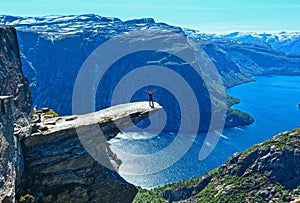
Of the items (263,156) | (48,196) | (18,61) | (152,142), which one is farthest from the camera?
(152,142)

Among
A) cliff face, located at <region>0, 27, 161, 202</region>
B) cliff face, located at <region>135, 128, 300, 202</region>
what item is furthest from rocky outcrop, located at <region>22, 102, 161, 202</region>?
cliff face, located at <region>135, 128, 300, 202</region>

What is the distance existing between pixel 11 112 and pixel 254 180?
309 feet

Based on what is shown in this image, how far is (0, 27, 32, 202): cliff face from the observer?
19719 mm

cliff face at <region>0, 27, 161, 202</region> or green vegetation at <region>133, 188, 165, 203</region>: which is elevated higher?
cliff face at <region>0, 27, 161, 202</region>

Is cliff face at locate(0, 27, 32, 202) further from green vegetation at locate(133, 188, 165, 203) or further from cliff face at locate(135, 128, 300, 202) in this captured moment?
cliff face at locate(135, 128, 300, 202)

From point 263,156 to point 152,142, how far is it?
296 ft

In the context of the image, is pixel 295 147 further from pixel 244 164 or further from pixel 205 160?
pixel 205 160

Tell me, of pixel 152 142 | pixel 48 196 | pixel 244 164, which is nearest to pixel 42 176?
pixel 48 196

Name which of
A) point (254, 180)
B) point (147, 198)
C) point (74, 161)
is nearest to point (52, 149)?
point (74, 161)

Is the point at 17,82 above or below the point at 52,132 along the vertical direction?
above

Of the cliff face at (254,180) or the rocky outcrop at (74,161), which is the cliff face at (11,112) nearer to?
the rocky outcrop at (74,161)

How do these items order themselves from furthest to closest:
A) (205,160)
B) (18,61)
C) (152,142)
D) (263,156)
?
(152,142), (205,160), (263,156), (18,61)

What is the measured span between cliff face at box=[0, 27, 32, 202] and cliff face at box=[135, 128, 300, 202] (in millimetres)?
71028

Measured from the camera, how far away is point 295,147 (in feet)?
369
